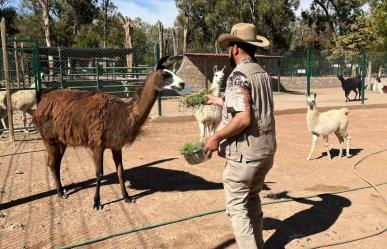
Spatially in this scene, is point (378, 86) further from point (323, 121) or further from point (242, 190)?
point (242, 190)

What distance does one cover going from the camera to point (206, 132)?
8.64 metres

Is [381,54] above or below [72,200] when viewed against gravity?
above

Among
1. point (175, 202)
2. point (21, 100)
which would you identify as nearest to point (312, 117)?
point (175, 202)

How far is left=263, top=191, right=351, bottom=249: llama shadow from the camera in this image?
4.24m

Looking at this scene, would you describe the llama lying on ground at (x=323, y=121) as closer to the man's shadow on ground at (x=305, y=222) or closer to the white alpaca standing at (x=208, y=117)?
the white alpaca standing at (x=208, y=117)

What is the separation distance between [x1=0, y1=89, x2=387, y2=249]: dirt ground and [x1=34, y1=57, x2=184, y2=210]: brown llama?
0.43 metres

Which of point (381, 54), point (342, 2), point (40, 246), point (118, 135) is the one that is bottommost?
point (40, 246)

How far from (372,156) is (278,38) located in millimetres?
32696

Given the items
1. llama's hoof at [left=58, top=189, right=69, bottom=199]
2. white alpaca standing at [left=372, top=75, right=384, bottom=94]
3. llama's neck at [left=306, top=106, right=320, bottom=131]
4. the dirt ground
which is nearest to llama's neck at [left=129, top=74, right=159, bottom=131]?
the dirt ground

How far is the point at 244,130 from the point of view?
314 centimetres

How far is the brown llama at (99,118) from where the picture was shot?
17.0 feet

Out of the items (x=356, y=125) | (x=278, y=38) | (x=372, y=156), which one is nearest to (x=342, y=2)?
(x=278, y=38)

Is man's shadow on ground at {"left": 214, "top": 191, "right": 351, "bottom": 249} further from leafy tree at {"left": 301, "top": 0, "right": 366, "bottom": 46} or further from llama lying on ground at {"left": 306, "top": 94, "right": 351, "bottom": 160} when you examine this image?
leafy tree at {"left": 301, "top": 0, "right": 366, "bottom": 46}

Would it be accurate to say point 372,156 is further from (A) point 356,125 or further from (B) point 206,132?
(A) point 356,125
